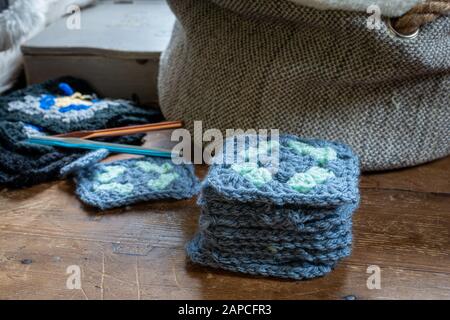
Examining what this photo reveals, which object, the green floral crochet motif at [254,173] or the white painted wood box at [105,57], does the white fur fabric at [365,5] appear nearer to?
the green floral crochet motif at [254,173]

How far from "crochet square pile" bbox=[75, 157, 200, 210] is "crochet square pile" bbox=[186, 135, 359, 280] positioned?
0.15 m

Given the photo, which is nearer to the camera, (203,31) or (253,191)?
(253,191)

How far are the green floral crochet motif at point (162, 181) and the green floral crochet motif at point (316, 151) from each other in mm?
203

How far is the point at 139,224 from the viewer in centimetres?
71

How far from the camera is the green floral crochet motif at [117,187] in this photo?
753 millimetres

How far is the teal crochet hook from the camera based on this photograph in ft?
2.74

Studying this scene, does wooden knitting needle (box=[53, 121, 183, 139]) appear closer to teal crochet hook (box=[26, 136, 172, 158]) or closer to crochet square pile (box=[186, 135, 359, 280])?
teal crochet hook (box=[26, 136, 172, 158])

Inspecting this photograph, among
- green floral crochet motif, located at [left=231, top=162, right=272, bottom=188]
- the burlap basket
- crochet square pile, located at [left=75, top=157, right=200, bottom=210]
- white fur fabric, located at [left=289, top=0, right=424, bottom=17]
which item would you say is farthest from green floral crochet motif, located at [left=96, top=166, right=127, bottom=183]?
white fur fabric, located at [left=289, top=0, right=424, bottom=17]

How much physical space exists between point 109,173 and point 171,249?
198 millimetres

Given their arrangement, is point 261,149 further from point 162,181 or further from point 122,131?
point 122,131

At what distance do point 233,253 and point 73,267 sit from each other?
0.65 ft

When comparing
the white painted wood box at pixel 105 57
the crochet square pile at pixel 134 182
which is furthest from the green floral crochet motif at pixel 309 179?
the white painted wood box at pixel 105 57

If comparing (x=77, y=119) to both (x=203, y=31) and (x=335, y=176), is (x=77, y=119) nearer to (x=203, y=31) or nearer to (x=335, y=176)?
(x=203, y=31)
